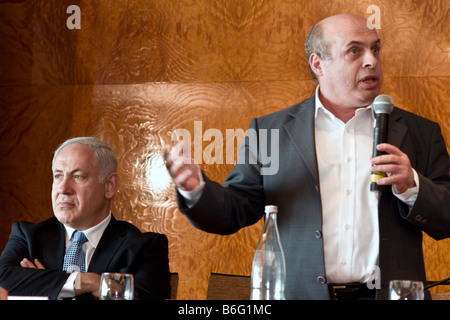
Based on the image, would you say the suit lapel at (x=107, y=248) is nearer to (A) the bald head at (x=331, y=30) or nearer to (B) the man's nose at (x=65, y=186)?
(B) the man's nose at (x=65, y=186)

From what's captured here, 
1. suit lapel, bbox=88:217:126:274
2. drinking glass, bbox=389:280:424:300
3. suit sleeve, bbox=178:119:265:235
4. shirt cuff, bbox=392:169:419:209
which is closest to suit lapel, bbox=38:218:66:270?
suit lapel, bbox=88:217:126:274

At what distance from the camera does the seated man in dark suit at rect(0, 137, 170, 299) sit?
2594mm

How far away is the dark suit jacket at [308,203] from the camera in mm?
2111

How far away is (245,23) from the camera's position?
14.3 feet

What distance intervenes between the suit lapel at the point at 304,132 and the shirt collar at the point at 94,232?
0.98m

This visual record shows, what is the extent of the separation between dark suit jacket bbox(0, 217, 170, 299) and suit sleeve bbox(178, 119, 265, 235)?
548mm

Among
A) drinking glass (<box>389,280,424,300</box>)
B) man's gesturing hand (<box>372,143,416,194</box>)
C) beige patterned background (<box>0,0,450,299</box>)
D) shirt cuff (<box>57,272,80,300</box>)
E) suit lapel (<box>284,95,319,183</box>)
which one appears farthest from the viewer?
beige patterned background (<box>0,0,450,299</box>)

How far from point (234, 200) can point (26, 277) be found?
0.97 meters

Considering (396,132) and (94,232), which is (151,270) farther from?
(396,132)

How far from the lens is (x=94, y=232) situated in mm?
2844

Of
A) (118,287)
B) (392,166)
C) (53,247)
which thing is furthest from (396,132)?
(53,247)

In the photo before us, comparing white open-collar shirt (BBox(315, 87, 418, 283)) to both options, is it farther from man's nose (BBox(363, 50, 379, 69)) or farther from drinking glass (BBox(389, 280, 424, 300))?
drinking glass (BBox(389, 280, 424, 300))
